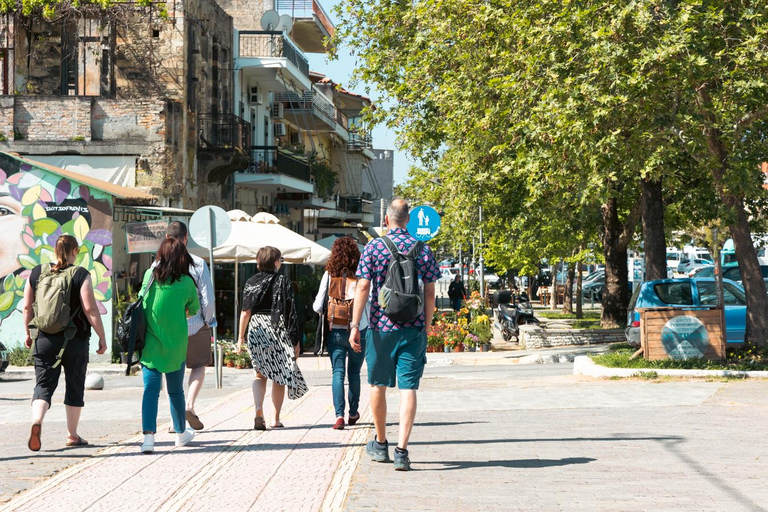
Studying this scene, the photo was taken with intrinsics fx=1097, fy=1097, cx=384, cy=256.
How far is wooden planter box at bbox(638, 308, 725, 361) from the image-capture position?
16.2 metres

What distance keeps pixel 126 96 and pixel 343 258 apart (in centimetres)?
2055

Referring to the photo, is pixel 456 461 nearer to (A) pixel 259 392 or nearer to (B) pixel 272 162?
(A) pixel 259 392

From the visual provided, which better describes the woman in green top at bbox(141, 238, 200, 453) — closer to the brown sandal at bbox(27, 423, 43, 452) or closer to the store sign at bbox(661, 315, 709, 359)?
the brown sandal at bbox(27, 423, 43, 452)

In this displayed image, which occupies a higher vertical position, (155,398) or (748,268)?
(748,268)

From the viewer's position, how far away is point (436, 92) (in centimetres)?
2297

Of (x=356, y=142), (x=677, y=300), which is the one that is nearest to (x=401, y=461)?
(x=677, y=300)

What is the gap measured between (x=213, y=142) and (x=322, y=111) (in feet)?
63.8

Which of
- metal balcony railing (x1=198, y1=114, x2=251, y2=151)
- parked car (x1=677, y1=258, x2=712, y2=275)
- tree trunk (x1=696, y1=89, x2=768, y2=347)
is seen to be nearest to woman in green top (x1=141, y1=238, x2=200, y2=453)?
tree trunk (x1=696, y1=89, x2=768, y2=347)

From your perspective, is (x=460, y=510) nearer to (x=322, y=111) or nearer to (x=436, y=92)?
(x=436, y=92)

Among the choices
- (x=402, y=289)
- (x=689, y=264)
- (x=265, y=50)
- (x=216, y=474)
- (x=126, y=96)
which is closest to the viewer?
(x=216, y=474)

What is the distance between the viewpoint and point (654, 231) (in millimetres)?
22562

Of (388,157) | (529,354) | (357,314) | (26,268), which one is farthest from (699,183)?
(388,157)

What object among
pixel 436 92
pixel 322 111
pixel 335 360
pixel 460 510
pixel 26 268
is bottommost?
pixel 460 510

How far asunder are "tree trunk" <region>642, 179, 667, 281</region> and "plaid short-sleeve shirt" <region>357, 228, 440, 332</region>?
1493cm
